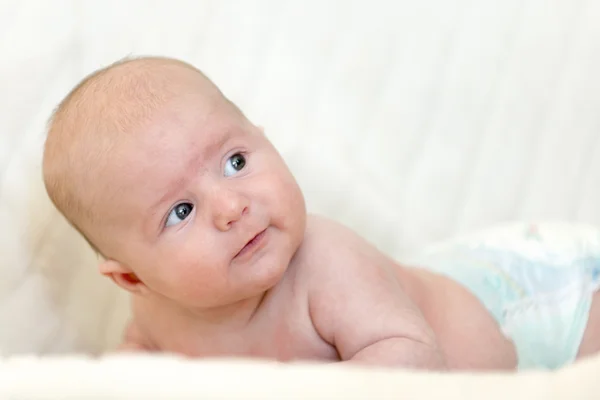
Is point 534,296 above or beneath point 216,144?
beneath

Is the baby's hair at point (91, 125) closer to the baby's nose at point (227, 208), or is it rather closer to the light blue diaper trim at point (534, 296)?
the baby's nose at point (227, 208)

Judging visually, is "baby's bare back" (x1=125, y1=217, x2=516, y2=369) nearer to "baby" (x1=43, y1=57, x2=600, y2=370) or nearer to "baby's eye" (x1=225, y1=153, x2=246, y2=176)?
"baby" (x1=43, y1=57, x2=600, y2=370)

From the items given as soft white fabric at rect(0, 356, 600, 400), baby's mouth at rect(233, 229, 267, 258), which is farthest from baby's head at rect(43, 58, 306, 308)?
soft white fabric at rect(0, 356, 600, 400)

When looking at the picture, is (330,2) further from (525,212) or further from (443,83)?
(525,212)

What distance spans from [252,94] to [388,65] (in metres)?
0.23

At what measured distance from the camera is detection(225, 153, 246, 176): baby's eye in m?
0.87

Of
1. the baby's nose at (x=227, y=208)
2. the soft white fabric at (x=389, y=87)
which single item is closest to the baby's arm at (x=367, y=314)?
the baby's nose at (x=227, y=208)

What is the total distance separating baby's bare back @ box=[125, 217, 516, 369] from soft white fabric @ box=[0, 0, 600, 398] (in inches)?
9.3

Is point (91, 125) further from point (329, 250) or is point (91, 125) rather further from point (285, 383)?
point (285, 383)

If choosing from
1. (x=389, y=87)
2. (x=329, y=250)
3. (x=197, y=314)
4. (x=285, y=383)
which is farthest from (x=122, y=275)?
(x=389, y=87)

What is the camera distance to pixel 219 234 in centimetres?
83

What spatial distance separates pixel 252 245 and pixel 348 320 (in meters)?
0.13

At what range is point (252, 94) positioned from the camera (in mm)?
1325

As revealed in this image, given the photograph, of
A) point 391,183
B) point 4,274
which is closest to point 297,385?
point 4,274
